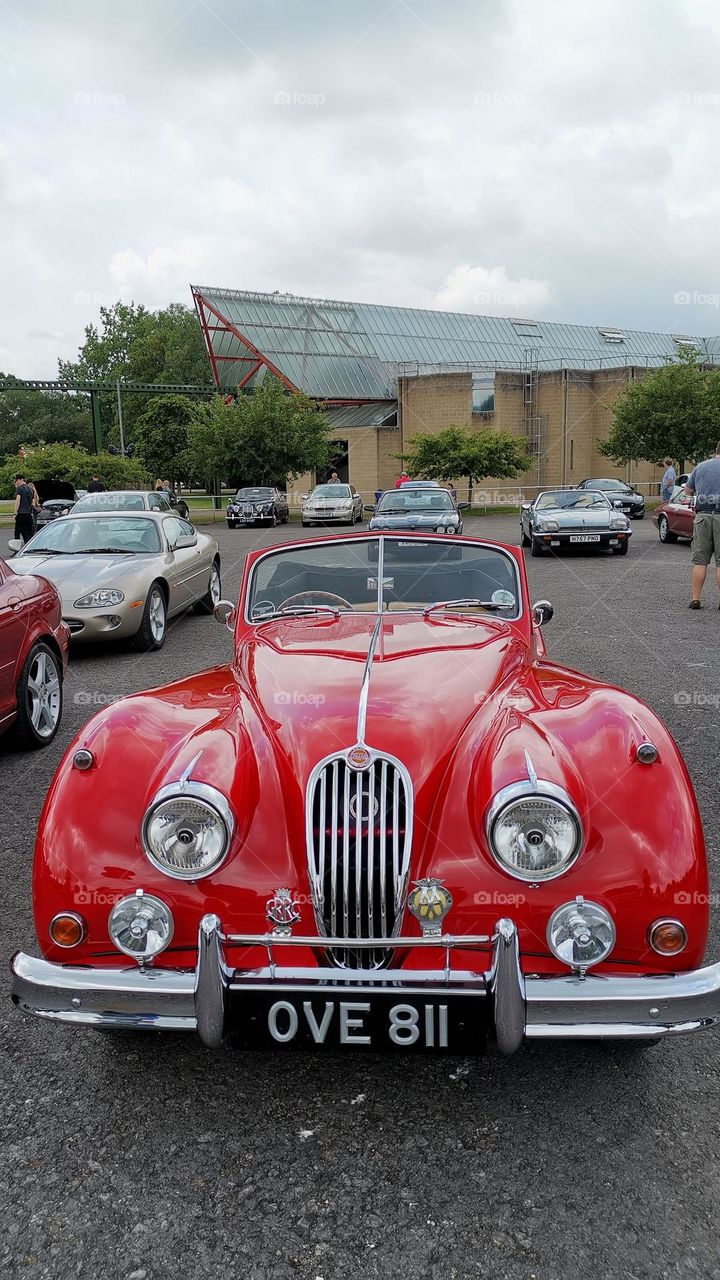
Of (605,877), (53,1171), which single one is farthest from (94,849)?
(605,877)

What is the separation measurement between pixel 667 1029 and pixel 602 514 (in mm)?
18384

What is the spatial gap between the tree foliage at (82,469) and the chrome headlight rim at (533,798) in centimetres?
3890

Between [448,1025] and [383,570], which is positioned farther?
[383,570]

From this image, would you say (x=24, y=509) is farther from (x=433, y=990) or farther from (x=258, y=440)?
(x=258, y=440)

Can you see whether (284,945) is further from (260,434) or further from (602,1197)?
(260,434)

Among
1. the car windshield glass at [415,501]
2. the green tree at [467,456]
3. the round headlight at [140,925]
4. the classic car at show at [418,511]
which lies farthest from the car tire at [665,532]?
the round headlight at [140,925]

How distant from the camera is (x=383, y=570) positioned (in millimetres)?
4605

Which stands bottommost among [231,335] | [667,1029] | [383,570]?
[667,1029]

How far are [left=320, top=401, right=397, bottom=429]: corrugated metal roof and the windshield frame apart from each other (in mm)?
47431

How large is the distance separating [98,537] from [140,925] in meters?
8.83

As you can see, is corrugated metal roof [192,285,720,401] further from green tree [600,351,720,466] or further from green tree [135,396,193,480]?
green tree [600,351,720,466]

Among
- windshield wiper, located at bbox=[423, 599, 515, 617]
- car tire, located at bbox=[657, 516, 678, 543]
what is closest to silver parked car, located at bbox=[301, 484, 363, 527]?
car tire, located at bbox=[657, 516, 678, 543]

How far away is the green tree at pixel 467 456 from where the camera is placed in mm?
39688

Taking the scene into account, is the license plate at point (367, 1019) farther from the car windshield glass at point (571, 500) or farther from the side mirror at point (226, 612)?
the car windshield glass at point (571, 500)
